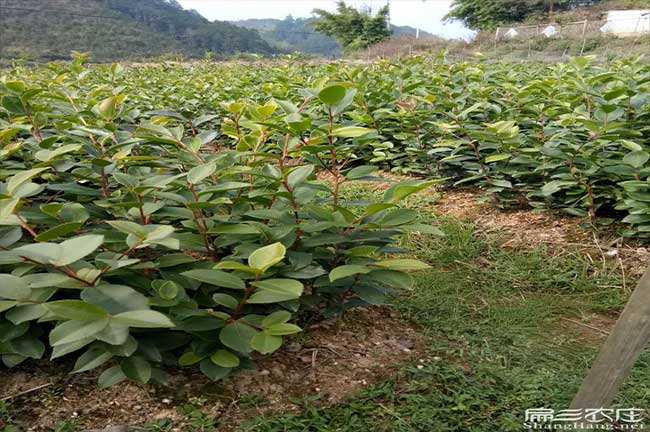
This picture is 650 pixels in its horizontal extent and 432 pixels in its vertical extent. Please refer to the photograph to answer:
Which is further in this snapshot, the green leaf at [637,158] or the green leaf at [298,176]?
the green leaf at [637,158]

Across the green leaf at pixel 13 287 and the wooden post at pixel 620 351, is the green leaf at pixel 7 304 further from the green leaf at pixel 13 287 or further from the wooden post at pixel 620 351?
the wooden post at pixel 620 351

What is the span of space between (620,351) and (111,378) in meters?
0.91

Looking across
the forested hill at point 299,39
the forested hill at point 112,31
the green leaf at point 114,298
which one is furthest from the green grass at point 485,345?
the forested hill at point 299,39

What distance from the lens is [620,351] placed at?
0.80 m

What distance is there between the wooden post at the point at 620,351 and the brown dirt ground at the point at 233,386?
0.47m

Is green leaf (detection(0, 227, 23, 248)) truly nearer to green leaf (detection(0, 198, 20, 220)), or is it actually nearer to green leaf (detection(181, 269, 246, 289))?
green leaf (detection(0, 198, 20, 220))

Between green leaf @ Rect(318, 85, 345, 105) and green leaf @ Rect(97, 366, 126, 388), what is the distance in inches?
28.1

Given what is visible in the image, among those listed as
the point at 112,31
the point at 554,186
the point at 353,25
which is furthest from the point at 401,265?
the point at 353,25

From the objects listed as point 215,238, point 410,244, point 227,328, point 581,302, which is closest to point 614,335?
point 227,328

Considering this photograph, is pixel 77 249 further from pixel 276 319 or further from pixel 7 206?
pixel 276 319

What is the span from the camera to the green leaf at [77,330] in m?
0.80

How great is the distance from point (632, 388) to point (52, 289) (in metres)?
1.24

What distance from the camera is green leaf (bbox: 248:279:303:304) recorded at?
958 millimetres

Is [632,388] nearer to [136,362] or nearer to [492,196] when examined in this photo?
[136,362]
